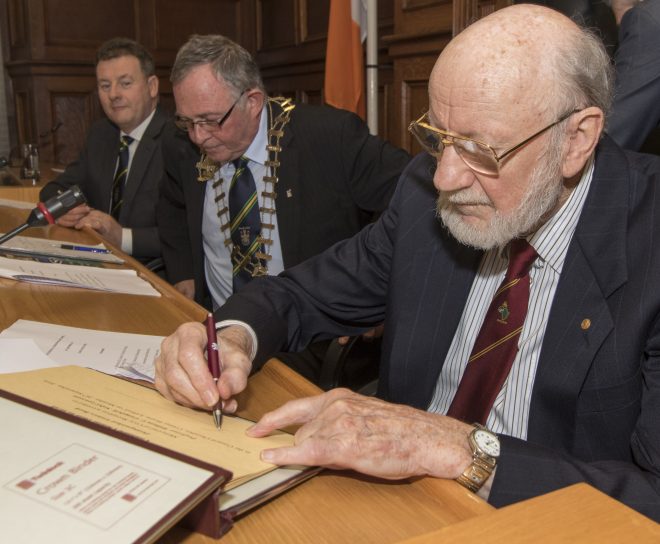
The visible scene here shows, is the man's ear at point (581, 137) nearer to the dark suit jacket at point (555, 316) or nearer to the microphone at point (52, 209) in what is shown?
the dark suit jacket at point (555, 316)

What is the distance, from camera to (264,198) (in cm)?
273

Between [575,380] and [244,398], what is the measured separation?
571mm

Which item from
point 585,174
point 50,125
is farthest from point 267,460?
point 50,125

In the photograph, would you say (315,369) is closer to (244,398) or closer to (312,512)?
(244,398)

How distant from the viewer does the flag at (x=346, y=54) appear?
4629 mm

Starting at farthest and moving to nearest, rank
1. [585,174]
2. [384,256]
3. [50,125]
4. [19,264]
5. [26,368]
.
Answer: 1. [50,125]
2. [19,264]
3. [384,256]
4. [585,174]
5. [26,368]

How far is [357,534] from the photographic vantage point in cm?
81

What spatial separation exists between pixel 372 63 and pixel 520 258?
3301mm

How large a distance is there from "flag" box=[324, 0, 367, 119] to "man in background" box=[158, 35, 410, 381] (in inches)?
73.8

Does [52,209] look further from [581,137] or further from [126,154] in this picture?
[126,154]

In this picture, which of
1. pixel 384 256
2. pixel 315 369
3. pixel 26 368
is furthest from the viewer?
pixel 315 369

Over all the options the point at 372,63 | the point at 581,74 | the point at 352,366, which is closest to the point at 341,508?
the point at 581,74

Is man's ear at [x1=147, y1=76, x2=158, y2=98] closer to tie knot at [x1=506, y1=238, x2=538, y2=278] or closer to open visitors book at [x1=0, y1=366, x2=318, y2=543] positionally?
tie knot at [x1=506, y1=238, x2=538, y2=278]

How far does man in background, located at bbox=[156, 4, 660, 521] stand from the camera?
1017 mm
